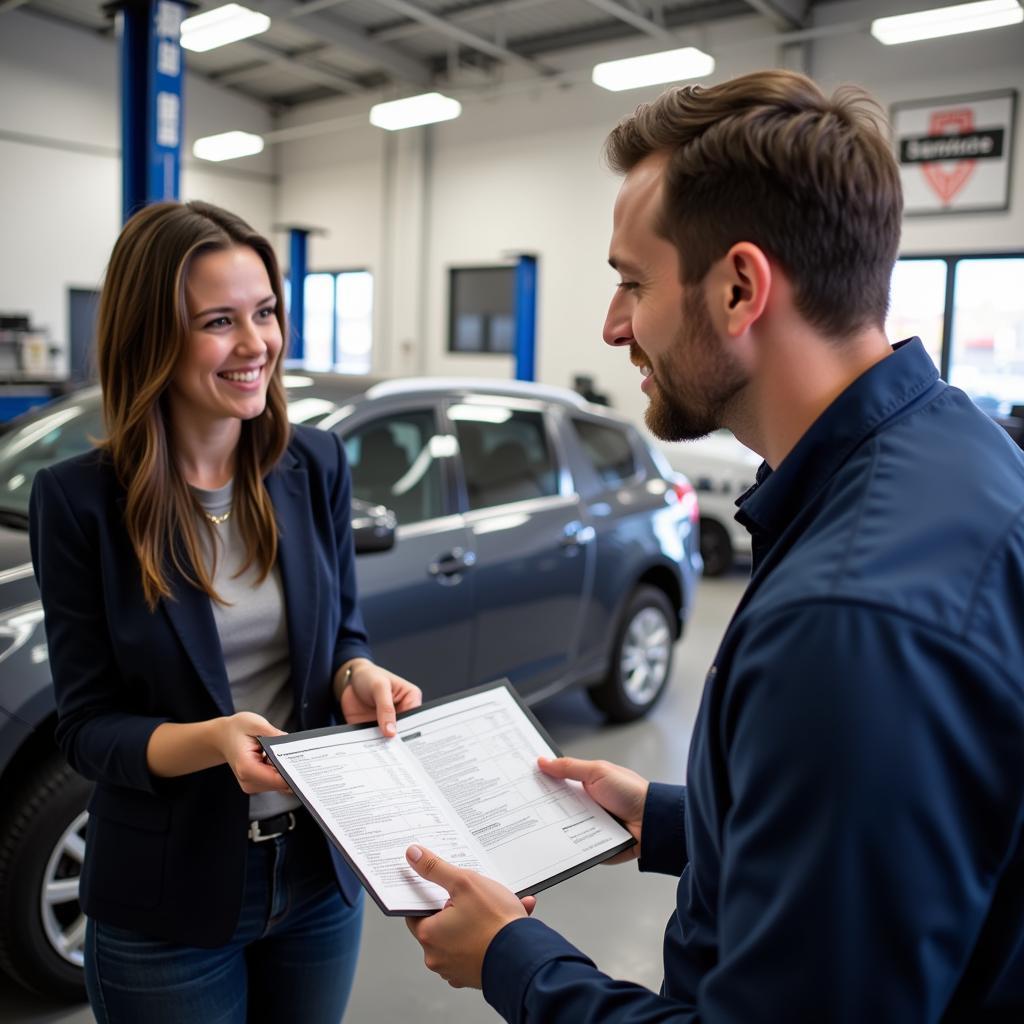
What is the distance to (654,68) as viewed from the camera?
9.26 m

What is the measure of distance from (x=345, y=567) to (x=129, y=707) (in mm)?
447

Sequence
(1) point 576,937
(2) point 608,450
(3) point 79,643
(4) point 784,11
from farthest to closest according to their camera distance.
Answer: (4) point 784,11, (2) point 608,450, (1) point 576,937, (3) point 79,643

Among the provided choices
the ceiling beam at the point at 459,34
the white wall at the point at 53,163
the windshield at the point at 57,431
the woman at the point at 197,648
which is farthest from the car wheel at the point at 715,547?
the white wall at the point at 53,163

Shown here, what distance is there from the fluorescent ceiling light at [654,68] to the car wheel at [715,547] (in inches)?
164

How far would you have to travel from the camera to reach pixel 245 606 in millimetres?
1554

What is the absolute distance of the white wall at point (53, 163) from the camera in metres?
13.2

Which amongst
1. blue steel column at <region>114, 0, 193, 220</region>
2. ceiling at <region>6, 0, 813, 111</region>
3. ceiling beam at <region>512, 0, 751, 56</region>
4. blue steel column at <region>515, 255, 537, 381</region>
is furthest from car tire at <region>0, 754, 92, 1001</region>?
ceiling beam at <region>512, 0, 751, 56</region>

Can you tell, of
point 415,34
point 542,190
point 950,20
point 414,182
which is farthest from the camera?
point 414,182

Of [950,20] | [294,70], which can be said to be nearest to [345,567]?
[950,20]

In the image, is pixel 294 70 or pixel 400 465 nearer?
pixel 400 465

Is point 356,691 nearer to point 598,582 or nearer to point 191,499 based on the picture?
point 191,499

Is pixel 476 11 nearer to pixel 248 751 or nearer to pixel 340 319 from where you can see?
pixel 340 319

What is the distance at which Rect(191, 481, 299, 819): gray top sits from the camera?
1533 millimetres

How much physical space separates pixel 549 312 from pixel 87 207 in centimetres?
Answer: 664
